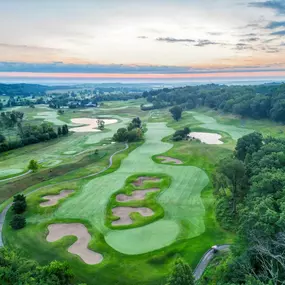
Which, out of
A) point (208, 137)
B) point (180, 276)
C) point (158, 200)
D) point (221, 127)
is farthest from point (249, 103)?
point (180, 276)

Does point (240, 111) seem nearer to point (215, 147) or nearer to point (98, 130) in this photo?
point (215, 147)

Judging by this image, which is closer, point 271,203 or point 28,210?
point 271,203

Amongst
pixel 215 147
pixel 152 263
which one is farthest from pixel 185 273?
pixel 215 147

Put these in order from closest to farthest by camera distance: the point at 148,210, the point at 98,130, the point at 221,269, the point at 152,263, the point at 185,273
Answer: the point at 185,273 < the point at 221,269 < the point at 152,263 < the point at 148,210 < the point at 98,130

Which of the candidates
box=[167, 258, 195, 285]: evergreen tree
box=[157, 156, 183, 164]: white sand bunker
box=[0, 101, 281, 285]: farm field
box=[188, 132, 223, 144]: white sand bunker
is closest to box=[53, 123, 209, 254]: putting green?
box=[0, 101, 281, 285]: farm field

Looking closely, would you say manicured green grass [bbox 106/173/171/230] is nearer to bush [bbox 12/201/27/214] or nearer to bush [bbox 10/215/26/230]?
bush [bbox 10/215/26/230]

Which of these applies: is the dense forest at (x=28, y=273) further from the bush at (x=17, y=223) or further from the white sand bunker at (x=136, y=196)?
the white sand bunker at (x=136, y=196)

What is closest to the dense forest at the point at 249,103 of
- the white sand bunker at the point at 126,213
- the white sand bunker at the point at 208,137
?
the white sand bunker at the point at 208,137
